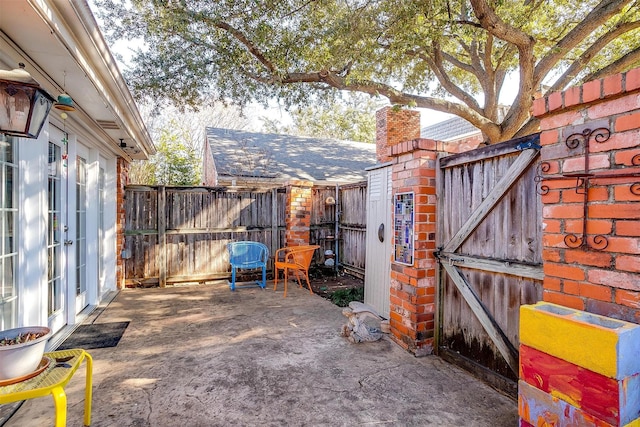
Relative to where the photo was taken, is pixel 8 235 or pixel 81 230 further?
pixel 81 230

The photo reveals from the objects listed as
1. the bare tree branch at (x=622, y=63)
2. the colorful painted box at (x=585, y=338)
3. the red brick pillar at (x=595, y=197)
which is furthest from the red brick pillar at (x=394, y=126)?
the colorful painted box at (x=585, y=338)

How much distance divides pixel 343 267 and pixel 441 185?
13.6ft

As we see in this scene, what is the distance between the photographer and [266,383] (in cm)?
248

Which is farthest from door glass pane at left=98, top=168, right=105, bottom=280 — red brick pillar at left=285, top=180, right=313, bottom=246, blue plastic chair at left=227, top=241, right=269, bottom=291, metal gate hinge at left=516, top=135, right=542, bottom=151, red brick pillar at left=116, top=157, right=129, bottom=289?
metal gate hinge at left=516, top=135, right=542, bottom=151

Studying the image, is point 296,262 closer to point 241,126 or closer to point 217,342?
point 217,342

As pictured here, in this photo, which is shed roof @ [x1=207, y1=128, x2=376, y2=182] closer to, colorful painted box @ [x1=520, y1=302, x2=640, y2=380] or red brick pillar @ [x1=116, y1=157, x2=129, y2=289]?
red brick pillar @ [x1=116, y1=157, x2=129, y2=289]

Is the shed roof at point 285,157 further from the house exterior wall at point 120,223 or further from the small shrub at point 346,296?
the small shrub at point 346,296

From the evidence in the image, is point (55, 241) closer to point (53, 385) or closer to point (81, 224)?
point (81, 224)

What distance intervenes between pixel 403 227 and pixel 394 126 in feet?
20.7

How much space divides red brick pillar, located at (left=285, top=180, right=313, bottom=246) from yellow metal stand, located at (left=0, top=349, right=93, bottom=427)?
4.50 meters

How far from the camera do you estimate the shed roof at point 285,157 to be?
31.4 feet

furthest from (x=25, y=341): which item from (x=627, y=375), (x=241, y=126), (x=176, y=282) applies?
(x=241, y=126)

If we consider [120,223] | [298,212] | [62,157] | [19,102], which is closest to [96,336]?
[62,157]

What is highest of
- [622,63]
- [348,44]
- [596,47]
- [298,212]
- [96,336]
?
[596,47]
